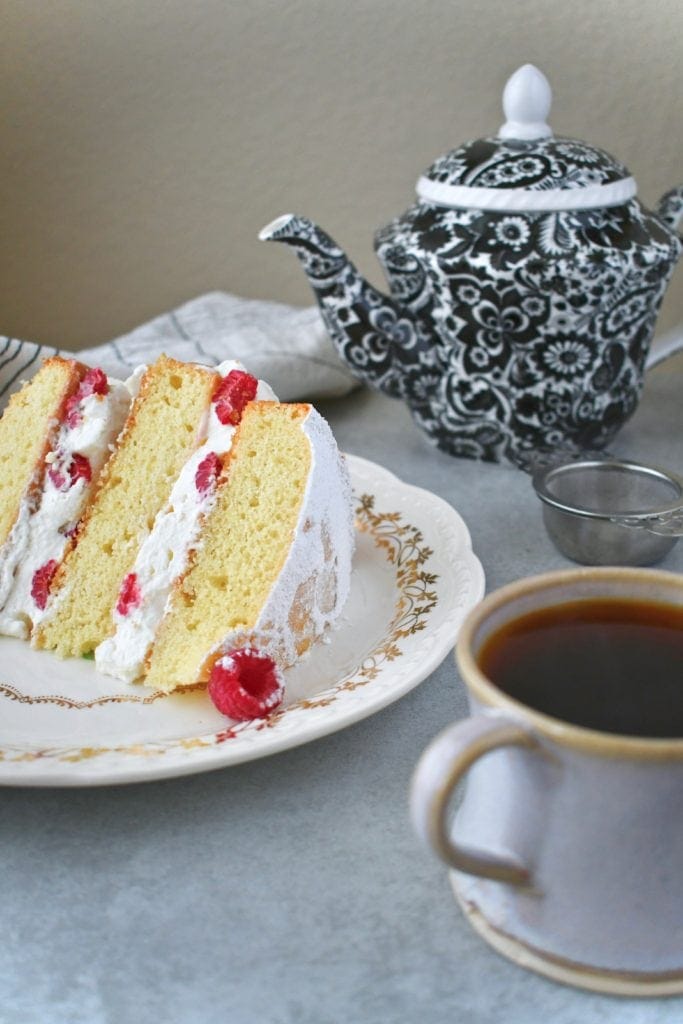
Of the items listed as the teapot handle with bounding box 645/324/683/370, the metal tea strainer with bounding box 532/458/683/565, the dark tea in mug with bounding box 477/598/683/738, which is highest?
the dark tea in mug with bounding box 477/598/683/738

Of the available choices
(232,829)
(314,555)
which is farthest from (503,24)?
(232,829)

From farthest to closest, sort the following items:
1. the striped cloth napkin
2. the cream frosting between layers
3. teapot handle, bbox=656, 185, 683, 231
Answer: the striped cloth napkin, teapot handle, bbox=656, 185, 683, 231, the cream frosting between layers

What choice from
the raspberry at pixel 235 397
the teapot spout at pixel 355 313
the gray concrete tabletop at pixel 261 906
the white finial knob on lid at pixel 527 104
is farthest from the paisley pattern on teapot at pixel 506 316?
the gray concrete tabletop at pixel 261 906

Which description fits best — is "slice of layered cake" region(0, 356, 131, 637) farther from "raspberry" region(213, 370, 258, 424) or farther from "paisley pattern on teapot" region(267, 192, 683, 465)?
"paisley pattern on teapot" region(267, 192, 683, 465)

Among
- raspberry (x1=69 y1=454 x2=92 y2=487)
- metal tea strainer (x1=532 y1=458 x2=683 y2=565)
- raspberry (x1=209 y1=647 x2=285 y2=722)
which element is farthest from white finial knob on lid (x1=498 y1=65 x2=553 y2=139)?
raspberry (x1=209 y1=647 x2=285 y2=722)

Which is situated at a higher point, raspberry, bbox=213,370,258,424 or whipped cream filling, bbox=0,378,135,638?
raspberry, bbox=213,370,258,424

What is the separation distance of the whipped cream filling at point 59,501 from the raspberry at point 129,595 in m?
0.11

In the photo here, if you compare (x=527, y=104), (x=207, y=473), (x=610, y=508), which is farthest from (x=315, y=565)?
(x=527, y=104)

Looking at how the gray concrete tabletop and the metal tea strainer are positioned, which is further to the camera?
the metal tea strainer

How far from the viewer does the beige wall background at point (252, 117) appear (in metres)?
1.76

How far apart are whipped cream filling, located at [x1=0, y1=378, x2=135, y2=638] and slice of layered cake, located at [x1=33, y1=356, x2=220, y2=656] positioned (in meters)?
0.02

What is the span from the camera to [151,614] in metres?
1.06

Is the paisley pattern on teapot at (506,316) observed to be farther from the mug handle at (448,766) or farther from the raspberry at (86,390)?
the mug handle at (448,766)

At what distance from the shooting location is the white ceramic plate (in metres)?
0.82
